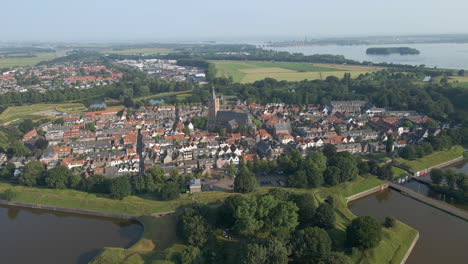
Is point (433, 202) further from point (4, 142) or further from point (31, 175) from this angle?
point (4, 142)

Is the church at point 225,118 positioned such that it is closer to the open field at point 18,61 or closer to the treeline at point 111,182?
the treeline at point 111,182

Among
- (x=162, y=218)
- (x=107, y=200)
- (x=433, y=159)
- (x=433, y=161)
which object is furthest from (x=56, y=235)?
(x=433, y=159)

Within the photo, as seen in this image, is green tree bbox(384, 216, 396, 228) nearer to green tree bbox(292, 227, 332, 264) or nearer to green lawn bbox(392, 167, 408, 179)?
green tree bbox(292, 227, 332, 264)

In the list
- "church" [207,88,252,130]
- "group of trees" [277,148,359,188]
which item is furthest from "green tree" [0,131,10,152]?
"group of trees" [277,148,359,188]

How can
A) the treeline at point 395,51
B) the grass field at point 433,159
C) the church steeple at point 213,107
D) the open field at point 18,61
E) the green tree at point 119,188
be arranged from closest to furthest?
1. the green tree at point 119,188
2. the grass field at point 433,159
3. the church steeple at point 213,107
4. the open field at point 18,61
5. the treeline at point 395,51

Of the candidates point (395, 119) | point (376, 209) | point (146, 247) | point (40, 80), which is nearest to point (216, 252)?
point (146, 247)

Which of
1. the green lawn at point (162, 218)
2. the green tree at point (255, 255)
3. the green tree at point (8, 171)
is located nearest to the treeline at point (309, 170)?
the green lawn at point (162, 218)
